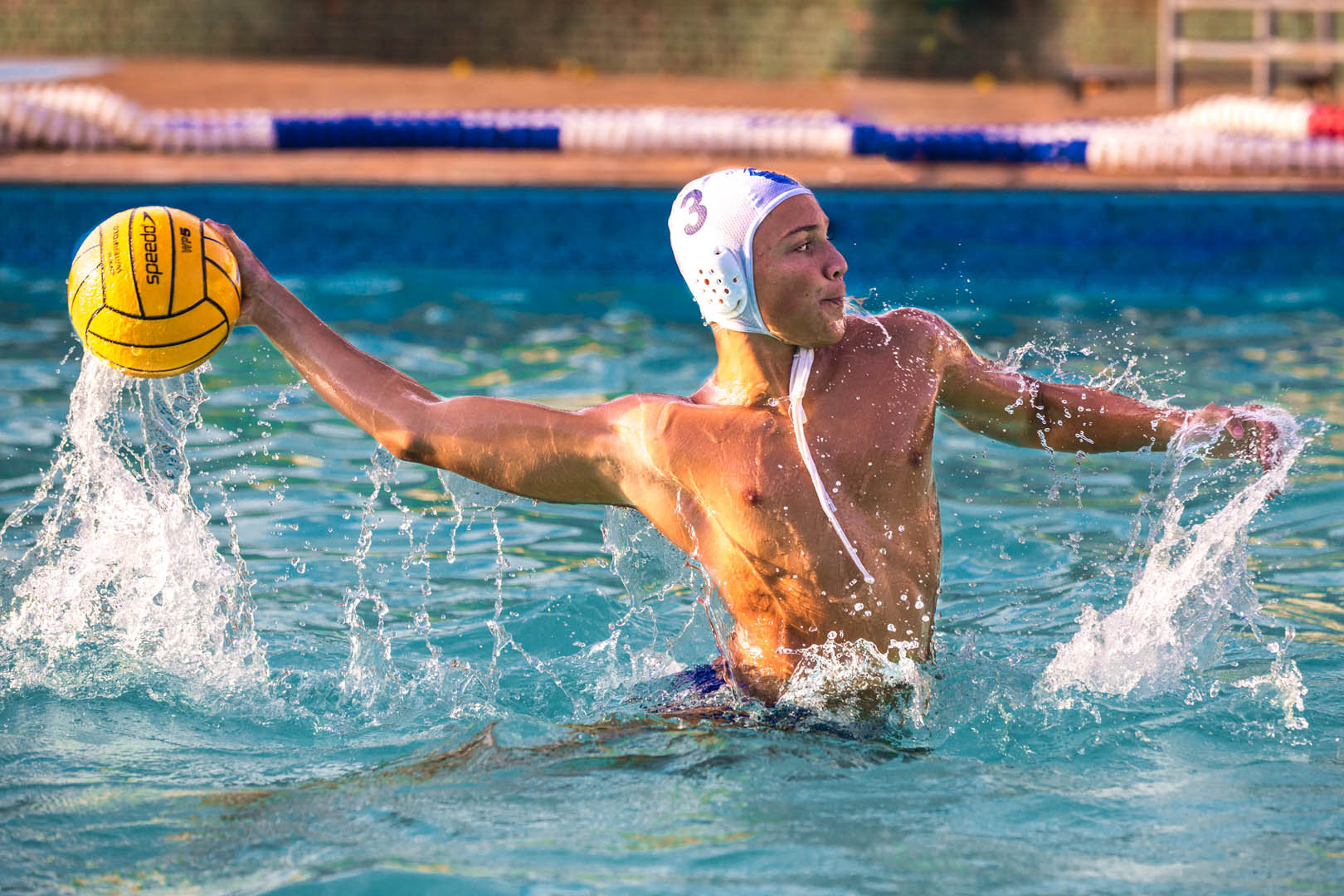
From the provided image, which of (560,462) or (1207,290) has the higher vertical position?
(1207,290)

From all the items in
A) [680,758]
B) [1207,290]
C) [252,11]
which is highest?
[252,11]

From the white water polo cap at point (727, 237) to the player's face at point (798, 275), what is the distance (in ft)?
0.06

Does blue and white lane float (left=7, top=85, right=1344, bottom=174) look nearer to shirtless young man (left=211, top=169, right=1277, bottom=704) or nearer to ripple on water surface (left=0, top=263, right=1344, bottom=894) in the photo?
ripple on water surface (left=0, top=263, right=1344, bottom=894)

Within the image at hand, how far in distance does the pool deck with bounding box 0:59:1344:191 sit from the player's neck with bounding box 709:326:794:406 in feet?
17.9

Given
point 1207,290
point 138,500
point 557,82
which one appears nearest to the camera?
point 138,500

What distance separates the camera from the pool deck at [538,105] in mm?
8398

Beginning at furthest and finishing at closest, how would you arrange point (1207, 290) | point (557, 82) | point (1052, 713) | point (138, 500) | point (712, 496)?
point (557, 82)
point (1207, 290)
point (138, 500)
point (1052, 713)
point (712, 496)

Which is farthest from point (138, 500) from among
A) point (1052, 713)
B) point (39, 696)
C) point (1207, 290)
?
point (1207, 290)

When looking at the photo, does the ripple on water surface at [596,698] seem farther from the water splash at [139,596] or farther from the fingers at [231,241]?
the fingers at [231,241]

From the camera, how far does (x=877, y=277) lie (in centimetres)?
824

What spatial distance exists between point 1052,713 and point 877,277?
16.7ft

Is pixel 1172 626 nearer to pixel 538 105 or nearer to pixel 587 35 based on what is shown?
pixel 538 105

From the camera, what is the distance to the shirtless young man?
9.37ft

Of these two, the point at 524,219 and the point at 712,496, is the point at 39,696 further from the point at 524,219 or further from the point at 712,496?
the point at 524,219
